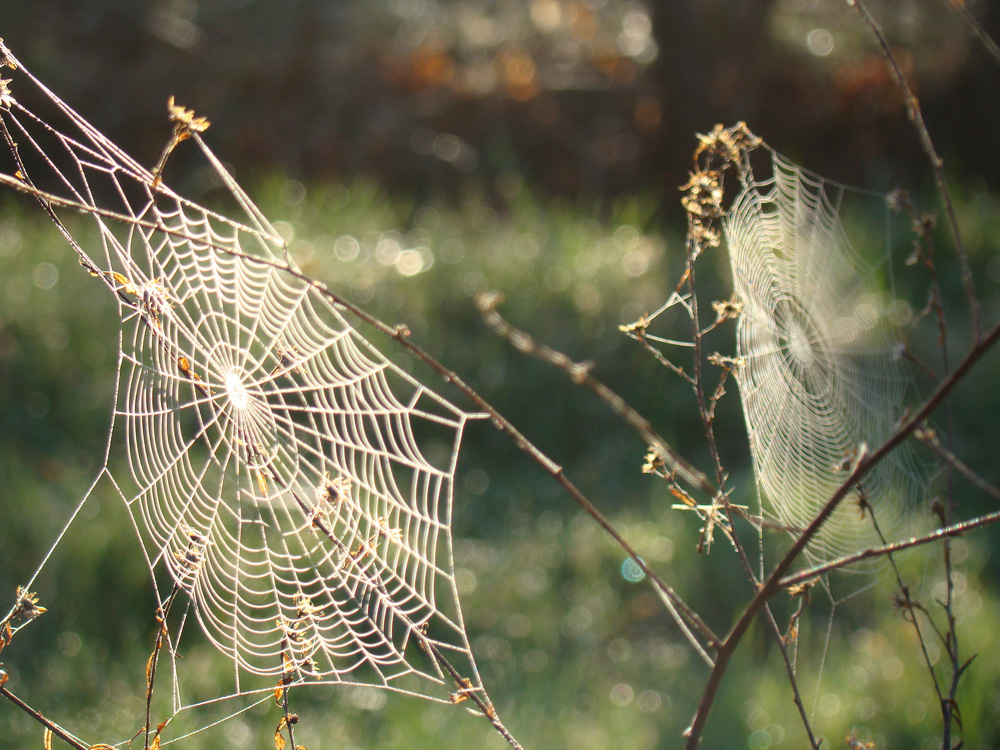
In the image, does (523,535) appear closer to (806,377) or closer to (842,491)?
(806,377)

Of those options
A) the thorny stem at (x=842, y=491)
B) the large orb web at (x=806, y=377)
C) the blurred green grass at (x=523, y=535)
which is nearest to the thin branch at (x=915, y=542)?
the thorny stem at (x=842, y=491)

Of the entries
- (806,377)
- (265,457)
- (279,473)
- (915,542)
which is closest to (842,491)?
(915,542)

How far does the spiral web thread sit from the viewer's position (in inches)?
41.1

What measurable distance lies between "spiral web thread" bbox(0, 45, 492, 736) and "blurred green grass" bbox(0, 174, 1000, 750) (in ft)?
0.58

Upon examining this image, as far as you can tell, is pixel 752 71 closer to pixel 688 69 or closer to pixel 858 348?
pixel 688 69

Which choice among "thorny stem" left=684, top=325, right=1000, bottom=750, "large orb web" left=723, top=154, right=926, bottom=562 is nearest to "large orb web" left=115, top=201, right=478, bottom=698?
"thorny stem" left=684, top=325, right=1000, bottom=750

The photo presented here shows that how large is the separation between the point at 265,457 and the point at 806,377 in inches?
64.4

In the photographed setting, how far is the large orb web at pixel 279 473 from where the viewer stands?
44.5 inches

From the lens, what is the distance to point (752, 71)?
10133 mm

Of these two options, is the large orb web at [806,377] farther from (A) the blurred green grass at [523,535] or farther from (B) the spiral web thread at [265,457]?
(B) the spiral web thread at [265,457]

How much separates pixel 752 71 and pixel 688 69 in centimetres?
130

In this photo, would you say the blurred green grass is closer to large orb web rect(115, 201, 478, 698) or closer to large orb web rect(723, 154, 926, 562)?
large orb web rect(115, 201, 478, 698)

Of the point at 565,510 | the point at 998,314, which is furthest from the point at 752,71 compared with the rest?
the point at 565,510

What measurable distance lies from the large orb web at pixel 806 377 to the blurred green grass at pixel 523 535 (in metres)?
0.43
